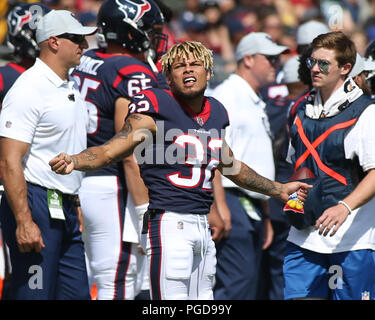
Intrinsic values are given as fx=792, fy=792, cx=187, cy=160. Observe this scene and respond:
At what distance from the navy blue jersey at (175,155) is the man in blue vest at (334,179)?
28.9 inches

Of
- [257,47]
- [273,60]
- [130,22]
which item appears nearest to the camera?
[130,22]

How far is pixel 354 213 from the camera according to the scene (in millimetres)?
5008

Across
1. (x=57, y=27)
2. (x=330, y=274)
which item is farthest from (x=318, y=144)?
(x=57, y=27)

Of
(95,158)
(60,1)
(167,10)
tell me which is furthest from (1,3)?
(95,158)

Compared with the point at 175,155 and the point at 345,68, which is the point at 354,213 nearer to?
the point at 345,68

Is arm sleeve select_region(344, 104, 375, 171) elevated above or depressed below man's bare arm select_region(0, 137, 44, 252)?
above

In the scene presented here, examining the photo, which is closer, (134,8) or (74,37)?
(74,37)

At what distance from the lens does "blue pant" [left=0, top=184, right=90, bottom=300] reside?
197 inches

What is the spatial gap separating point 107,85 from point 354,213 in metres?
1.97

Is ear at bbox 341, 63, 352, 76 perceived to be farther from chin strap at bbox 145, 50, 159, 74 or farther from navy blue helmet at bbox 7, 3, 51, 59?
navy blue helmet at bbox 7, 3, 51, 59

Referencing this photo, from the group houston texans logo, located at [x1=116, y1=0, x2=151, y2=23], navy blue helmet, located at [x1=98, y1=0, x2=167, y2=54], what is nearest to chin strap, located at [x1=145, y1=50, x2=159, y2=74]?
navy blue helmet, located at [x1=98, y1=0, x2=167, y2=54]

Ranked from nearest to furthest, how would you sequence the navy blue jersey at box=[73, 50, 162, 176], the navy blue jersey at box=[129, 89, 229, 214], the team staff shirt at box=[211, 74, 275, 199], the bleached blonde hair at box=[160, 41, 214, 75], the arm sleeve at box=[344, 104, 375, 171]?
the navy blue jersey at box=[129, 89, 229, 214], the bleached blonde hair at box=[160, 41, 214, 75], the arm sleeve at box=[344, 104, 375, 171], the navy blue jersey at box=[73, 50, 162, 176], the team staff shirt at box=[211, 74, 275, 199]

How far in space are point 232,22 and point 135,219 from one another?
286 inches

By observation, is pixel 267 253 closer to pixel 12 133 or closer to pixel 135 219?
pixel 135 219
